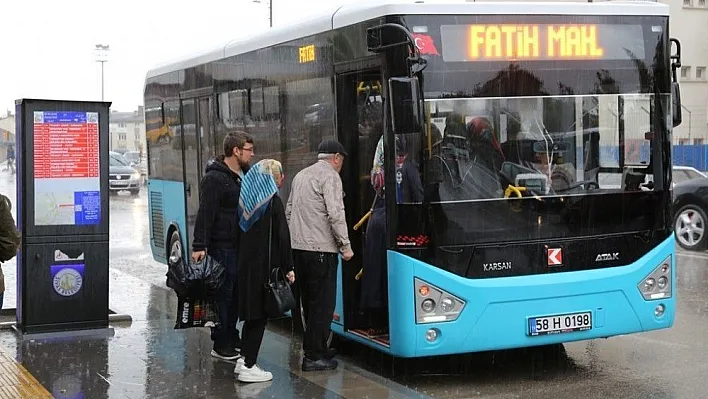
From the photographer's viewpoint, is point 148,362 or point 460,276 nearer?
point 460,276

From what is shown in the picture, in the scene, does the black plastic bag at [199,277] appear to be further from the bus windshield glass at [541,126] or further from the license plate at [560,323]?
the license plate at [560,323]

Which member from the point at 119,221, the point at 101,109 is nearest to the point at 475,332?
the point at 101,109

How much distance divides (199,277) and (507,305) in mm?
2316

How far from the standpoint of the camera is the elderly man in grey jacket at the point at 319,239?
7945mm

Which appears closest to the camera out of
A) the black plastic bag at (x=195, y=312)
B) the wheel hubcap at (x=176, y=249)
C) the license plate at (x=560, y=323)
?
the license plate at (x=560, y=323)

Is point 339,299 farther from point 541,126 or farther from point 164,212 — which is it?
point 164,212

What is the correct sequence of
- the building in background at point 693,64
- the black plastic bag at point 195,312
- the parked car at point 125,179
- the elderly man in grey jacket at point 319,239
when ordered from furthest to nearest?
1. the building in background at point 693,64
2. the parked car at point 125,179
3. the black plastic bag at point 195,312
4. the elderly man in grey jacket at point 319,239

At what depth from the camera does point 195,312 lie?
8.23m

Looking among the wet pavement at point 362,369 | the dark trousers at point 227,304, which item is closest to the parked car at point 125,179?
the wet pavement at point 362,369

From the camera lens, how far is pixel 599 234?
26.3ft

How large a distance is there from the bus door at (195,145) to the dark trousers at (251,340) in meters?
4.13

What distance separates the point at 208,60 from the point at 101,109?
229 cm

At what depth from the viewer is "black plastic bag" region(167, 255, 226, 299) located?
7953 mm

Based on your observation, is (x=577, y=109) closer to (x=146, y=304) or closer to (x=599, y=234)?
(x=599, y=234)
